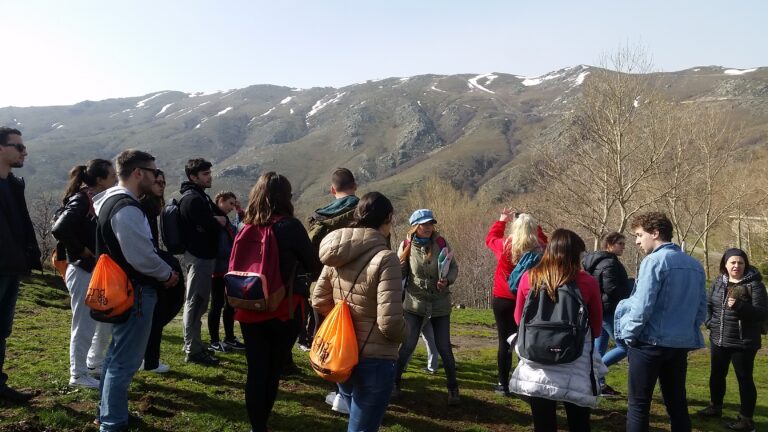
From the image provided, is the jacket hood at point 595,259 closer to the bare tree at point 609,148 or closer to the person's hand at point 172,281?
the person's hand at point 172,281

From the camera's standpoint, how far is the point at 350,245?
150 inches

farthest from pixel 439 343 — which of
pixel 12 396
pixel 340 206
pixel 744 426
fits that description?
pixel 12 396

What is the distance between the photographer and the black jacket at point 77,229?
5.60 meters

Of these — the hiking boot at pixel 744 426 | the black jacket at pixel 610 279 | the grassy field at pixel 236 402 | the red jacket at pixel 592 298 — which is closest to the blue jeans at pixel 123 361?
the grassy field at pixel 236 402

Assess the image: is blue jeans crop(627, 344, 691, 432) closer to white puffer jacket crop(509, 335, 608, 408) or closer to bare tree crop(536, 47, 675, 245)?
white puffer jacket crop(509, 335, 608, 408)

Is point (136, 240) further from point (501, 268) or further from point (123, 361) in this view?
point (501, 268)

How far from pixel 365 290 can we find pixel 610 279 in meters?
4.48

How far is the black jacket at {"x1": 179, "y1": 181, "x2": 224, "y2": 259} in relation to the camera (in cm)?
650

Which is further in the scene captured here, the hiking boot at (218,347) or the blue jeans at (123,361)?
the hiking boot at (218,347)

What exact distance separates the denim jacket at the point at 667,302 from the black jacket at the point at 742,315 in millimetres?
2225

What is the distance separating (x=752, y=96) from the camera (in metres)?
153

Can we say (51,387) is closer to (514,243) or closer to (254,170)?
(514,243)

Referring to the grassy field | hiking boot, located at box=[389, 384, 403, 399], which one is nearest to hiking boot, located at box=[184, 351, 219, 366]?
the grassy field

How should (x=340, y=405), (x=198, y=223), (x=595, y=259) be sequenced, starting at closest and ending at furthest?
1. (x=340, y=405)
2. (x=198, y=223)
3. (x=595, y=259)
